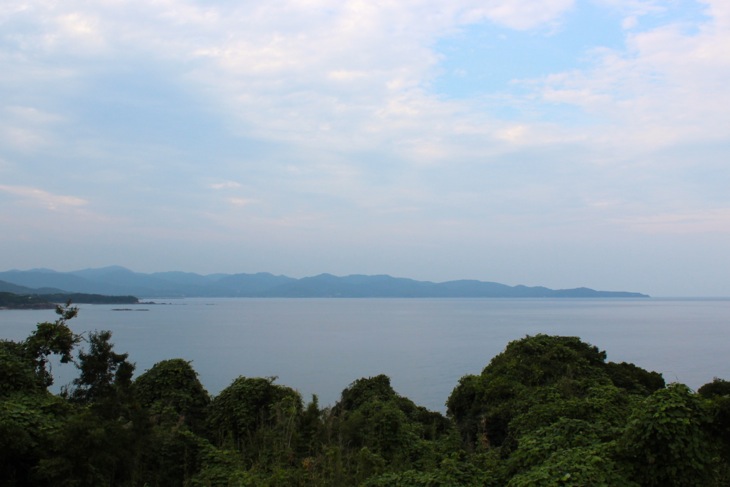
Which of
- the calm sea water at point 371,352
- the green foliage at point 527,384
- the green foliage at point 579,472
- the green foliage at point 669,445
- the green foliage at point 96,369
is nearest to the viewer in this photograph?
the green foliage at point 579,472

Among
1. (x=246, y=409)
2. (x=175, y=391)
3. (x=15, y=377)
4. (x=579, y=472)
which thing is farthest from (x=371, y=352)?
(x=579, y=472)

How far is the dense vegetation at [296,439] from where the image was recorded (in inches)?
307

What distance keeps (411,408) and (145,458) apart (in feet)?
33.6

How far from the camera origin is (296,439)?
11414 millimetres

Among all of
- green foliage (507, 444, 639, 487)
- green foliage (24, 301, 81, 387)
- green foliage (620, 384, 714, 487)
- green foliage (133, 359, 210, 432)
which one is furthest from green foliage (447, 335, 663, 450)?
green foliage (24, 301, 81, 387)

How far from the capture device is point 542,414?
12.5 meters

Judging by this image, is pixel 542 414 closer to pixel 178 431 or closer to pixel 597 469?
pixel 597 469

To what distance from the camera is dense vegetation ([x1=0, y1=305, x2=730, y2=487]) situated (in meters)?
7.79

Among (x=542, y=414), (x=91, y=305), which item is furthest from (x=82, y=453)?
(x=91, y=305)

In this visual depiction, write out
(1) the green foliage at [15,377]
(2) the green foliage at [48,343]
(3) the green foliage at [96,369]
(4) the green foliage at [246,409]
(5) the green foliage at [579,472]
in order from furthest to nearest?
1. (2) the green foliage at [48,343]
2. (4) the green foliage at [246,409]
3. (3) the green foliage at [96,369]
4. (1) the green foliage at [15,377]
5. (5) the green foliage at [579,472]

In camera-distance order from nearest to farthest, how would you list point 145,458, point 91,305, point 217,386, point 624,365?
point 145,458 → point 624,365 → point 217,386 → point 91,305

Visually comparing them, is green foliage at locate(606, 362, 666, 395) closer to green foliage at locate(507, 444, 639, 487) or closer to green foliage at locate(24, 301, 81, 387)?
green foliage at locate(507, 444, 639, 487)

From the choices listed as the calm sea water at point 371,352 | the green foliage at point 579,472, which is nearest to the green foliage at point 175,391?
the green foliage at point 579,472

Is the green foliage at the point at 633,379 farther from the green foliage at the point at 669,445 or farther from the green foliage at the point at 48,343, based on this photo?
the green foliage at the point at 48,343
